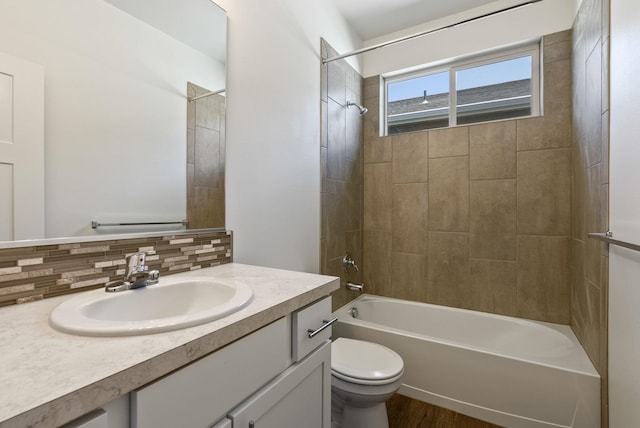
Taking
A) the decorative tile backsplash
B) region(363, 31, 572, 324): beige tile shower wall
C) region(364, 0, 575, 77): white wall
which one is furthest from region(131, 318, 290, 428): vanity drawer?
region(364, 0, 575, 77): white wall

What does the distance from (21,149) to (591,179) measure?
2404 mm

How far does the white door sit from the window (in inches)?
96.4

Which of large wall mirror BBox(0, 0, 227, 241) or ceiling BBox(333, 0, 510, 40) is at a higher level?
ceiling BBox(333, 0, 510, 40)

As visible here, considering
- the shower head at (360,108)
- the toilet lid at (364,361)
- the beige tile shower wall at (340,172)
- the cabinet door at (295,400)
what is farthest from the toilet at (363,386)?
the shower head at (360,108)

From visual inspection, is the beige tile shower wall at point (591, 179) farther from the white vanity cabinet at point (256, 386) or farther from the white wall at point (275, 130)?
the white wall at point (275, 130)

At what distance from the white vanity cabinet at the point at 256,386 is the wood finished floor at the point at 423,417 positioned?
3.01 feet

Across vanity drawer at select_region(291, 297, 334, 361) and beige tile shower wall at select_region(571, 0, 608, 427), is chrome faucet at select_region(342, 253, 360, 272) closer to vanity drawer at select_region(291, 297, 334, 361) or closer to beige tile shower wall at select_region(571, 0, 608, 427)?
vanity drawer at select_region(291, 297, 334, 361)

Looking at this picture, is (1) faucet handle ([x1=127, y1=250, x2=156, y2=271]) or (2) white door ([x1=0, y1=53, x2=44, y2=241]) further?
(1) faucet handle ([x1=127, y1=250, x2=156, y2=271])

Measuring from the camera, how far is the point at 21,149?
80cm

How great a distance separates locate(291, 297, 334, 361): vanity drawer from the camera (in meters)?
0.86

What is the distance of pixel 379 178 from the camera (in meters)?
2.67

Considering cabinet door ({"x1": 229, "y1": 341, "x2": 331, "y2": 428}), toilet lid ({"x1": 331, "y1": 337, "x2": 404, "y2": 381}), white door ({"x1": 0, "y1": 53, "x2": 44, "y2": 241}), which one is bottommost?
toilet lid ({"x1": 331, "y1": 337, "x2": 404, "y2": 381})

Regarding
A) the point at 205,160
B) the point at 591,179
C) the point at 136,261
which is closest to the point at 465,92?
the point at 591,179

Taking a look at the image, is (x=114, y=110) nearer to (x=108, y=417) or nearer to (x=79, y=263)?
(x=79, y=263)
